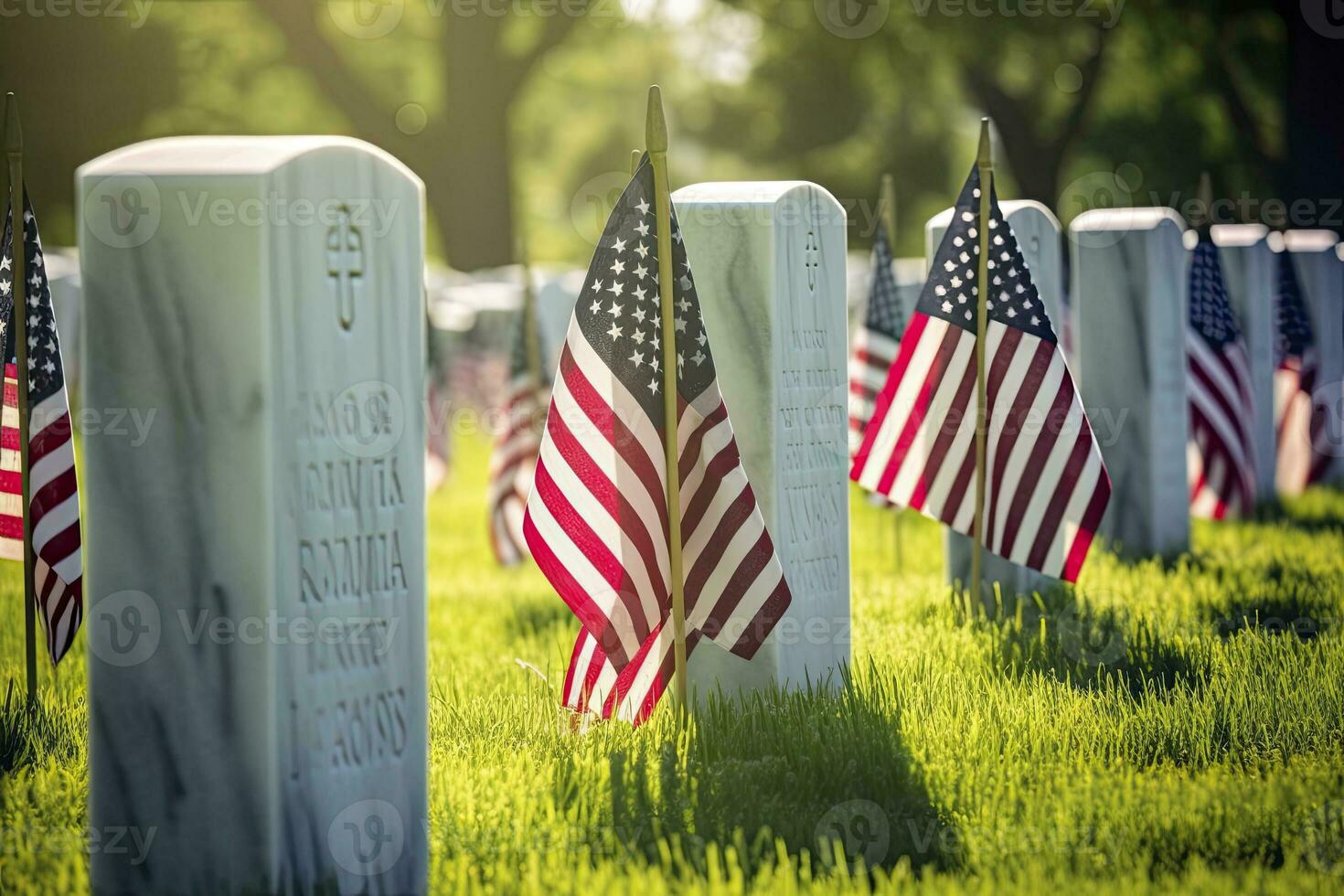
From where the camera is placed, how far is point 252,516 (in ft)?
12.4

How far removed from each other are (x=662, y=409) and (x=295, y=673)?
1833 mm

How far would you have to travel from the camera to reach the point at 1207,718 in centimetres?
551

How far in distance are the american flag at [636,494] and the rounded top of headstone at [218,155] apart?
1.34m

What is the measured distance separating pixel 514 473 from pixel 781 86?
24.1m

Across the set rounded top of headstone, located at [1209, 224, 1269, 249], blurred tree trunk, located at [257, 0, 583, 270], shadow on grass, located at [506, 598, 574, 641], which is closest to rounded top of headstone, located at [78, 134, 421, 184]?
shadow on grass, located at [506, 598, 574, 641]

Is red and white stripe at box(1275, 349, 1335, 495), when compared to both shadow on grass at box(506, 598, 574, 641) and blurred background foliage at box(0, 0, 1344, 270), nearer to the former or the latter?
blurred background foliage at box(0, 0, 1344, 270)

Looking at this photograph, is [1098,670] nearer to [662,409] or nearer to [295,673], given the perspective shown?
[662,409]

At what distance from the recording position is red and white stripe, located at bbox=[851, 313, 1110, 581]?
700 cm

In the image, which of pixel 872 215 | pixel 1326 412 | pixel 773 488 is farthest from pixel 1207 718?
pixel 872 215

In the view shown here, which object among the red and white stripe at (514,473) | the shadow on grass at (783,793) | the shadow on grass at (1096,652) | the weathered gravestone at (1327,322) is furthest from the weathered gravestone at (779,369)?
the weathered gravestone at (1327,322)

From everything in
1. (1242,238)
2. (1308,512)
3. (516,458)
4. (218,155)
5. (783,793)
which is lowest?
(783,793)

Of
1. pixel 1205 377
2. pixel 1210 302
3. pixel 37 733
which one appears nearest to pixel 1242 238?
pixel 1210 302

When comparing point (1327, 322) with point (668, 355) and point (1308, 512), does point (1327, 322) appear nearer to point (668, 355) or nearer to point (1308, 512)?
point (1308, 512)

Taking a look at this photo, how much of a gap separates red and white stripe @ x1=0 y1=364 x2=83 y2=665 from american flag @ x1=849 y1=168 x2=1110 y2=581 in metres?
3.23
